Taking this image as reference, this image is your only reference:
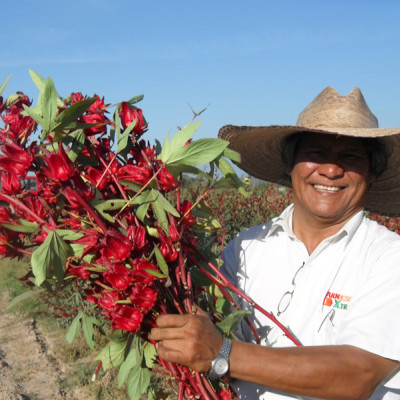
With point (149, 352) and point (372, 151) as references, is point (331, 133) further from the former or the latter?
point (149, 352)

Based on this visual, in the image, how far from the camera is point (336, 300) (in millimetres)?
1601

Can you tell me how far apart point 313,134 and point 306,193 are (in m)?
0.22

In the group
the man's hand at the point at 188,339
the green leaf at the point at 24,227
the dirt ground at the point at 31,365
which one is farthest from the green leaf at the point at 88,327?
the dirt ground at the point at 31,365

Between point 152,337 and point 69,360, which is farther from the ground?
point 152,337

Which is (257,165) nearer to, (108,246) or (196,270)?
(196,270)

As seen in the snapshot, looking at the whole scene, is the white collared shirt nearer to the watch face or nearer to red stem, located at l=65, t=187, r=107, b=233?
the watch face

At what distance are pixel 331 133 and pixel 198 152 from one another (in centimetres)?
69

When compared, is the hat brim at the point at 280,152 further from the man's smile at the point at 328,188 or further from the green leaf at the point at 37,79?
the green leaf at the point at 37,79

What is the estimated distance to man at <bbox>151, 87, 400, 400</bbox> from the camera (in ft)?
4.18

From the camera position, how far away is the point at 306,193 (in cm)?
187

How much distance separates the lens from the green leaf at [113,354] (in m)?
1.31

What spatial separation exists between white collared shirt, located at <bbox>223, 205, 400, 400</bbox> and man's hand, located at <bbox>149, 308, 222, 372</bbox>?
43 cm

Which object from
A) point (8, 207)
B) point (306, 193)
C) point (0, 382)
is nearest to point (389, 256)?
point (306, 193)

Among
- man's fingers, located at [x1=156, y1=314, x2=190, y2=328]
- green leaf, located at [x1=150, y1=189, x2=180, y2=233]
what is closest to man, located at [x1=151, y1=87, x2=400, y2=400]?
man's fingers, located at [x1=156, y1=314, x2=190, y2=328]
